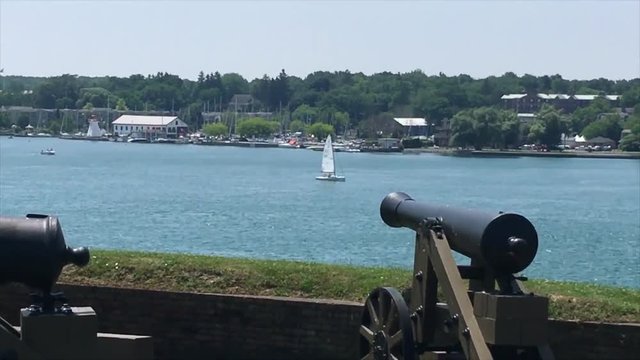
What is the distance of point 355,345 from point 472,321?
3.11 meters

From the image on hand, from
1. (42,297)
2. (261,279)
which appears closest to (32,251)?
(42,297)

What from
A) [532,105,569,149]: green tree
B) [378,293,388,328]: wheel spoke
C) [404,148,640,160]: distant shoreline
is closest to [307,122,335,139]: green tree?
[404,148,640,160]: distant shoreline

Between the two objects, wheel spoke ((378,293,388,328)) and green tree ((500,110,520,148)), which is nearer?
wheel spoke ((378,293,388,328))

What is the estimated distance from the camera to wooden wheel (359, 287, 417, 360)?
7.11 meters

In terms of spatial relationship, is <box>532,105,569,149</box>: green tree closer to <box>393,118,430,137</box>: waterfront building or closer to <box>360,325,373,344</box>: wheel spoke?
<box>393,118,430,137</box>: waterfront building

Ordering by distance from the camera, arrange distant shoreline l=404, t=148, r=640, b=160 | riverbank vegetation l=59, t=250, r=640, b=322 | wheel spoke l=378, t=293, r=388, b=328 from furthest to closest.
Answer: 1. distant shoreline l=404, t=148, r=640, b=160
2. riverbank vegetation l=59, t=250, r=640, b=322
3. wheel spoke l=378, t=293, r=388, b=328

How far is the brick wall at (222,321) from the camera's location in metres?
9.75

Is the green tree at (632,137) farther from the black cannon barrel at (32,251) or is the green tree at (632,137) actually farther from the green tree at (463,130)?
the black cannon barrel at (32,251)

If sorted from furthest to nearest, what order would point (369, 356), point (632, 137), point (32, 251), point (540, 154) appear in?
point (632, 137) → point (540, 154) → point (369, 356) → point (32, 251)

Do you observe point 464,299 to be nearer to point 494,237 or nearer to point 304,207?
point 494,237

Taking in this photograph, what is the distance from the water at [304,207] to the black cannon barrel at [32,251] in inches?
936

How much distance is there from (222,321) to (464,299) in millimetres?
3626

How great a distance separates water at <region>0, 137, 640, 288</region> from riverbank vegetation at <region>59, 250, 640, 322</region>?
17849 mm

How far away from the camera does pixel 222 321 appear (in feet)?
32.7
